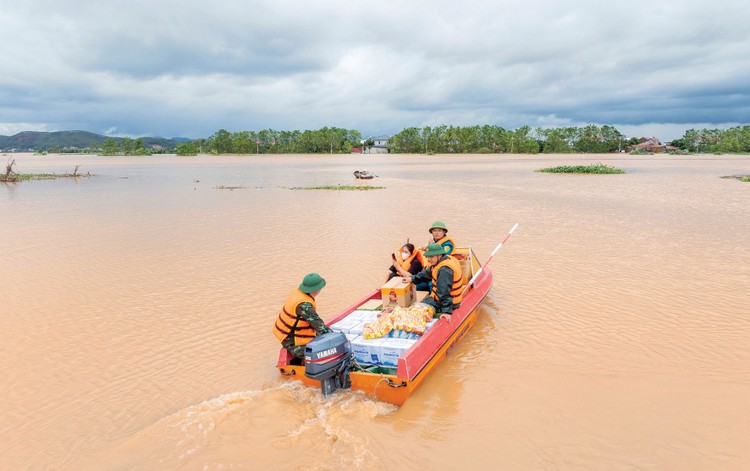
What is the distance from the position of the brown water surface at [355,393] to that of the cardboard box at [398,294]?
3.78 feet

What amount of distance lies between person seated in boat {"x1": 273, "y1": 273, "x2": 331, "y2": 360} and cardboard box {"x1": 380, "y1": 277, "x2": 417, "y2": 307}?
5.23 feet

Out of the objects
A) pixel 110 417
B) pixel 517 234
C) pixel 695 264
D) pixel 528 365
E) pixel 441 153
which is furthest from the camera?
pixel 441 153

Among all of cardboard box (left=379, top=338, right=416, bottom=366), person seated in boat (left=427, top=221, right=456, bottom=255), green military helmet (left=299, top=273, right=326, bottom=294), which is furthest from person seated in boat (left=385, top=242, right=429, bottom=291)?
green military helmet (left=299, top=273, right=326, bottom=294)

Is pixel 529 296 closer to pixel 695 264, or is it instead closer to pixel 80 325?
pixel 695 264

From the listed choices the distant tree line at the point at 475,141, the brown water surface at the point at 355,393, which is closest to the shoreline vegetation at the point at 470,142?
the distant tree line at the point at 475,141

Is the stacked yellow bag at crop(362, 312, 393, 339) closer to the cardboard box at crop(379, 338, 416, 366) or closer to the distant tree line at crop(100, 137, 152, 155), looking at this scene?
the cardboard box at crop(379, 338, 416, 366)

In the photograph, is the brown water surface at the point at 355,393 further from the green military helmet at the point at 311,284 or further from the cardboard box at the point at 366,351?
the green military helmet at the point at 311,284

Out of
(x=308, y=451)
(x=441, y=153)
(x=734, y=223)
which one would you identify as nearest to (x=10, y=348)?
(x=308, y=451)

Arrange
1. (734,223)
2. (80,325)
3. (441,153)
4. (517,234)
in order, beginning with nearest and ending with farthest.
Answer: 1. (80,325)
2. (517,234)
3. (734,223)
4. (441,153)

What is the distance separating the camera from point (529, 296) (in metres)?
10.2

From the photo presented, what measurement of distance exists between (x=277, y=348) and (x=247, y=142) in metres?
118

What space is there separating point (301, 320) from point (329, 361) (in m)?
0.69

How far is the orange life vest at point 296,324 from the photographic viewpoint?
6.27m

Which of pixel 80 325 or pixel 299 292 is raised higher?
pixel 299 292
